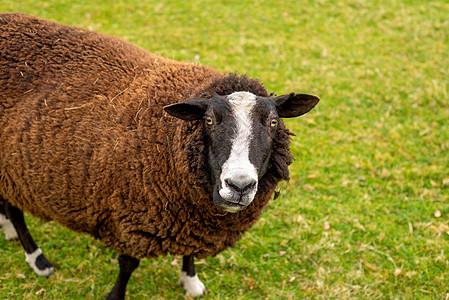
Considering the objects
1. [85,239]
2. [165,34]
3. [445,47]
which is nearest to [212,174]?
[85,239]

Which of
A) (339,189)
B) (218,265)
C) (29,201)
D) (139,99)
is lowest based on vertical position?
(218,265)

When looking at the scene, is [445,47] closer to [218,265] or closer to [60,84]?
[218,265]

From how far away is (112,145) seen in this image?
388 cm

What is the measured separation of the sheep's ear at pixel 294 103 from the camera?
3598mm

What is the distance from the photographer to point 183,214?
12.6ft

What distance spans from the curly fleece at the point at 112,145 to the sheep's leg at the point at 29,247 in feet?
1.61

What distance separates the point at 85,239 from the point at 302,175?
10.8 ft

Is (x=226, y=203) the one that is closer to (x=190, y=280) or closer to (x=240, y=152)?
(x=240, y=152)

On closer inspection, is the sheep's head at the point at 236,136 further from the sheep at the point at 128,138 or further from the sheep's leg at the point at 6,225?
the sheep's leg at the point at 6,225

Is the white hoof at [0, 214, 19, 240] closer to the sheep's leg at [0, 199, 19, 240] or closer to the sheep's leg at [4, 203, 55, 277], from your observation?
the sheep's leg at [0, 199, 19, 240]

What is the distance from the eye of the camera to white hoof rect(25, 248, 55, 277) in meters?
4.84

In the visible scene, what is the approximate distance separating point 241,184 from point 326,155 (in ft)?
13.0

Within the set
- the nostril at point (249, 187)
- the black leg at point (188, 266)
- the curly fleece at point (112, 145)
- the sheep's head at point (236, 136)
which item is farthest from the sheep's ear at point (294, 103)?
the black leg at point (188, 266)


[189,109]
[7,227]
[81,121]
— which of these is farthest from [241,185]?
[7,227]
